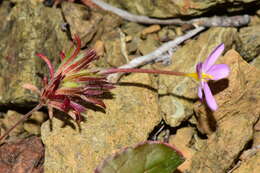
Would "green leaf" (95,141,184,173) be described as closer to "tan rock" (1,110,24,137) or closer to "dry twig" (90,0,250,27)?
"tan rock" (1,110,24,137)

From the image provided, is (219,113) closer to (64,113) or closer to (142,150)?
(142,150)

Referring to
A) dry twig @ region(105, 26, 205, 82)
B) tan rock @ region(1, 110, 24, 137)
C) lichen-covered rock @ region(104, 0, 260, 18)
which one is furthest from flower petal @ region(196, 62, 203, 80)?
tan rock @ region(1, 110, 24, 137)

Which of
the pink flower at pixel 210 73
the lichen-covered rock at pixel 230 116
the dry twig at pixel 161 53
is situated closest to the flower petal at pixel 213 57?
the pink flower at pixel 210 73

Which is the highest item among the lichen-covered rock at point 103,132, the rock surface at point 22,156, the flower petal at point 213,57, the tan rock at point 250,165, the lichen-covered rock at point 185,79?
the flower petal at point 213,57

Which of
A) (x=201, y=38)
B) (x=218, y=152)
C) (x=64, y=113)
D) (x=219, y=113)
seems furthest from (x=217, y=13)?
(x=64, y=113)

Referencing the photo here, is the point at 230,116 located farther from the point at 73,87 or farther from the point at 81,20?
the point at 81,20

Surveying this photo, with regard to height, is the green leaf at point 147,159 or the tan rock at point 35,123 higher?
the green leaf at point 147,159

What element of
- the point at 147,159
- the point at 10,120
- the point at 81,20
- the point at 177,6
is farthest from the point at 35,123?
the point at 177,6

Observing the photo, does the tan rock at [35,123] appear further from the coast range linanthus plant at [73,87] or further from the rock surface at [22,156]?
the coast range linanthus plant at [73,87]
